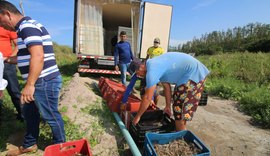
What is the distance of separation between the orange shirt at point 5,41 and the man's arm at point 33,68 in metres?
1.72

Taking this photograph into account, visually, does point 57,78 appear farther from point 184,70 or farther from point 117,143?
point 184,70

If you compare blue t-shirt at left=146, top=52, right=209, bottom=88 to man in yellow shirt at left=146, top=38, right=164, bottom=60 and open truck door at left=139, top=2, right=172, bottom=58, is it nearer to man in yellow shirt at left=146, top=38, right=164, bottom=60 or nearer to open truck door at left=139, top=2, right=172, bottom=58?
man in yellow shirt at left=146, top=38, right=164, bottom=60

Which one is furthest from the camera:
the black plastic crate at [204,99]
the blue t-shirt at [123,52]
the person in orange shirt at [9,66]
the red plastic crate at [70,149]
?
the blue t-shirt at [123,52]

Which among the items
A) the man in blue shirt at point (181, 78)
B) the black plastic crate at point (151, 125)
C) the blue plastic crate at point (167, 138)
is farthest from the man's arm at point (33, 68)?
the black plastic crate at point (151, 125)

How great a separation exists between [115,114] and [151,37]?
498 cm

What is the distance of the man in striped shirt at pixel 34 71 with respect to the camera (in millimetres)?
2242

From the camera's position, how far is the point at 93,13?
817cm

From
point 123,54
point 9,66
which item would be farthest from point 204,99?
point 9,66

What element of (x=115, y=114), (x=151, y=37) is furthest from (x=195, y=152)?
(x=151, y=37)

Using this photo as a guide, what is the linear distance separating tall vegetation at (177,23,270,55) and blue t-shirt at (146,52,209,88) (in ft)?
89.1

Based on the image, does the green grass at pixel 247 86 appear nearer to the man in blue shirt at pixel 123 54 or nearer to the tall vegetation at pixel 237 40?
the man in blue shirt at pixel 123 54

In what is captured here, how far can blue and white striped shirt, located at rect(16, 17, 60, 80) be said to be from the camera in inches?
88.1

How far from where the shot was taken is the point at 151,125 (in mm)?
3410

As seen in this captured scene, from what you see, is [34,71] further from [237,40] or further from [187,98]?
[237,40]
